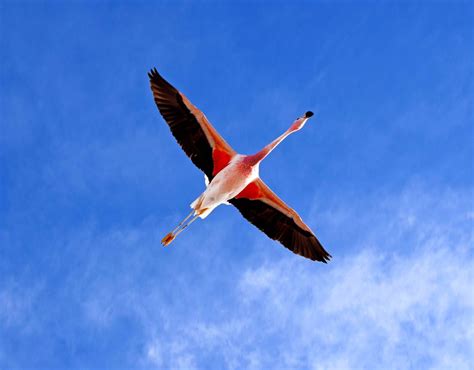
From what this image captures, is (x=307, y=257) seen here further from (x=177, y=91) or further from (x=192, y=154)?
(x=177, y=91)

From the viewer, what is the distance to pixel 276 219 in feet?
77.9

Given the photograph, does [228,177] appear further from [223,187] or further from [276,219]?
[276,219]

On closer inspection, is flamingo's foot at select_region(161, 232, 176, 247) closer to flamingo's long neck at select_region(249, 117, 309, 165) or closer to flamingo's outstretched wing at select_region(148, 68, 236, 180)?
flamingo's outstretched wing at select_region(148, 68, 236, 180)

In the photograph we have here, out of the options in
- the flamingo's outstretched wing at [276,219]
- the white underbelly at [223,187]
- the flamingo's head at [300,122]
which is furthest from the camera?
the flamingo's outstretched wing at [276,219]

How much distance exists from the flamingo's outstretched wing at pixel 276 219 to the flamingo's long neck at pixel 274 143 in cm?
93

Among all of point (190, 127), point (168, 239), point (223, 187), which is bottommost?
point (168, 239)

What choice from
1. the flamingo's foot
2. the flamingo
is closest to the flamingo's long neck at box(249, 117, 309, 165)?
the flamingo

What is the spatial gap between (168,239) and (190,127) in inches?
137

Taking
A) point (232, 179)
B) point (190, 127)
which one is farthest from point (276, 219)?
point (190, 127)

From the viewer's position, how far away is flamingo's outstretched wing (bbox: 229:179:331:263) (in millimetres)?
23578

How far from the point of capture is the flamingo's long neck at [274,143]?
2297 centimetres

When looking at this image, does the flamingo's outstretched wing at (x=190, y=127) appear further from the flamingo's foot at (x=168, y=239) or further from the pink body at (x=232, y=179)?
the flamingo's foot at (x=168, y=239)

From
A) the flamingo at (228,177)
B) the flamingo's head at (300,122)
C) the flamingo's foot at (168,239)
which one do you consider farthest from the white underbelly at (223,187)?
the flamingo's head at (300,122)

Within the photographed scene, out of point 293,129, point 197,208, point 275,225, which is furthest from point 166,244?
point 293,129
